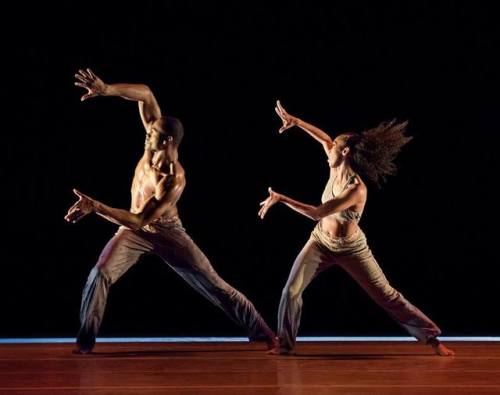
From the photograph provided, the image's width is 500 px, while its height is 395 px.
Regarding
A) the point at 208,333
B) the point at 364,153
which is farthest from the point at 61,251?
the point at 364,153

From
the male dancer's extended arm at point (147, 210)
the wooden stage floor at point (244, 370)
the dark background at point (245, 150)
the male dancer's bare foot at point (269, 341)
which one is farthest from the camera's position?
the dark background at point (245, 150)

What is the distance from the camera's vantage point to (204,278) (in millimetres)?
5875

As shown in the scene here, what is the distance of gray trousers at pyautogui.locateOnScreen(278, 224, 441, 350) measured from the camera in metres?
5.81

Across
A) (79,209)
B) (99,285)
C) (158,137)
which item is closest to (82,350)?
(99,285)

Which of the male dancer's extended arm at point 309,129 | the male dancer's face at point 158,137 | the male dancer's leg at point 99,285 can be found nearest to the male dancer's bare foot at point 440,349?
the male dancer's extended arm at point 309,129

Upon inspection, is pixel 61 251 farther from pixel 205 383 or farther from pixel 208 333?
pixel 205 383

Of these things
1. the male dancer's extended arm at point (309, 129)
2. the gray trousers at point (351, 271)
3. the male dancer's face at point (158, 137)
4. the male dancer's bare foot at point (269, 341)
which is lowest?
the male dancer's bare foot at point (269, 341)

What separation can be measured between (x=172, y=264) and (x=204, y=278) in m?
0.25

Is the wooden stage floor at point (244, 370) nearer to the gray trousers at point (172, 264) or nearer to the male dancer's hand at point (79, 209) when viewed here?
the gray trousers at point (172, 264)

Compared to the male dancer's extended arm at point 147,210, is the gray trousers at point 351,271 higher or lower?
lower

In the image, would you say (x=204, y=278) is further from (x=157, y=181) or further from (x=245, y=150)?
(x=245, y=150)

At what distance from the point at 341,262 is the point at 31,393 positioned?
237 centimetres

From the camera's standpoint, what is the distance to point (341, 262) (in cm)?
590

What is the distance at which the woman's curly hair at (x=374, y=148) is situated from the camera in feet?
19.7
